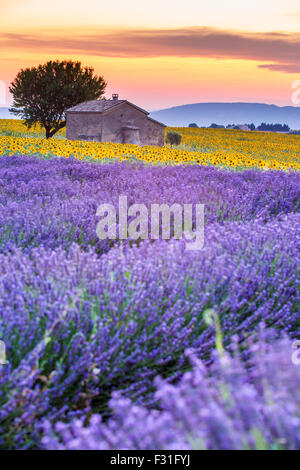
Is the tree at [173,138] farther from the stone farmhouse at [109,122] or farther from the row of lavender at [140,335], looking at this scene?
the row of lavender at [140,335]

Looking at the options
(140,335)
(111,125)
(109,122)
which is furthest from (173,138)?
(140,335)

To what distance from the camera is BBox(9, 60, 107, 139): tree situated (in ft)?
71.3

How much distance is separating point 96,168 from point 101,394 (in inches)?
176

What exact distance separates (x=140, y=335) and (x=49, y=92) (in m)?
20.8

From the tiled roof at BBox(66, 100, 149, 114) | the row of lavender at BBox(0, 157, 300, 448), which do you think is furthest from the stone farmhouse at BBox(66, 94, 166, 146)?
the row of lavender at BBox(0, 157, 300, 448)

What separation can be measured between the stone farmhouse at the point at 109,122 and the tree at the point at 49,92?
4.38 m

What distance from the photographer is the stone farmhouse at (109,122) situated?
647 inches

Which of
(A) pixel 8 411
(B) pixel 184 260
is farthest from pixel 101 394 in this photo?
(B) pixel 184 260

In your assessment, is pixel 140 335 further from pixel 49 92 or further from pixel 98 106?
pixel 49 92

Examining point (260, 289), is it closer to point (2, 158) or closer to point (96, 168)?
point (96, 168)

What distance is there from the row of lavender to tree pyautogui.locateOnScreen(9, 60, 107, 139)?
1912 centimetres

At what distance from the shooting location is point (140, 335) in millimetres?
2299

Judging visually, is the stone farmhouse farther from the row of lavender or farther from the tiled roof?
the row of lavender

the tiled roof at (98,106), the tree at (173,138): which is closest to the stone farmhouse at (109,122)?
the tiled roof at (98,106)
